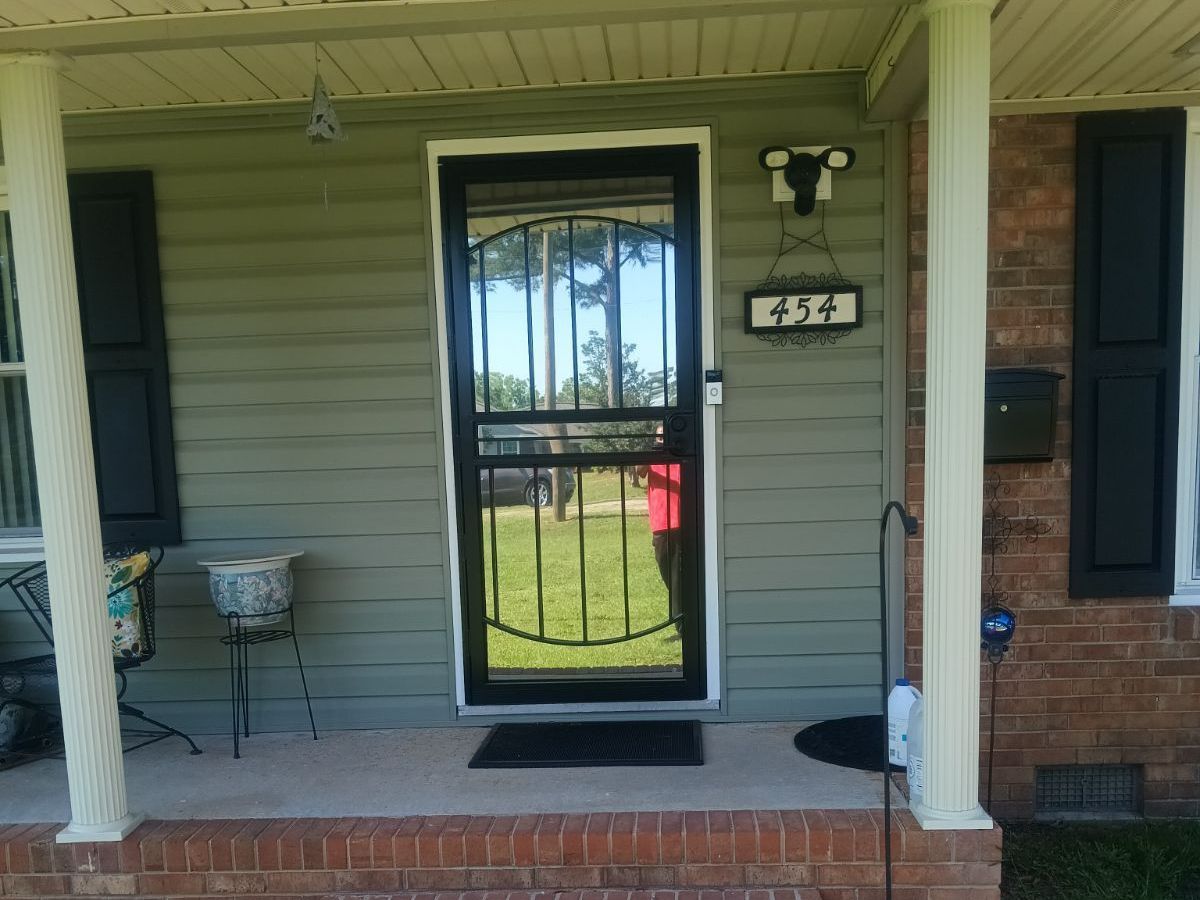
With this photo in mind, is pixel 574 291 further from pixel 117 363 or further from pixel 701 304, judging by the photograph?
pixel 117 363

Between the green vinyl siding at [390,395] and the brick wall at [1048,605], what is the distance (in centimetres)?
28

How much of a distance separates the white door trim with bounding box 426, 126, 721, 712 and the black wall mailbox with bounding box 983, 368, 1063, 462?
986 millimetres

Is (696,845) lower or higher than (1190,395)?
lower

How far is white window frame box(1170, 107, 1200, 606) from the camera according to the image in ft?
9.00

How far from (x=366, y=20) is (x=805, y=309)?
1690 millimetres

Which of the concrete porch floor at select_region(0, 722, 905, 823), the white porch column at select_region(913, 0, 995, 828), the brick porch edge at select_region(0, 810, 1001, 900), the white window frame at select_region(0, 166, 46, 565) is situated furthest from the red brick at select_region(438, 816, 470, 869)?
the white window frame at select_region(0, 166, 46, 565)

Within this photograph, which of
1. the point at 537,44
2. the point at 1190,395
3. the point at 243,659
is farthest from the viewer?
the point at 243,659

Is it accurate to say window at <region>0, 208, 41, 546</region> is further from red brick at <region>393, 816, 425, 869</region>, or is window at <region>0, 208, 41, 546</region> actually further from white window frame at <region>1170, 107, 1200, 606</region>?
white window frame at <region>1170, 107, 1200, 606</region>

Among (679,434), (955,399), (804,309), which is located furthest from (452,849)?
(804,309)

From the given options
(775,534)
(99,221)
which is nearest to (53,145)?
(99,221)

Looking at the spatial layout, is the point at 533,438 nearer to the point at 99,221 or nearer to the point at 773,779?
the point at 773,779

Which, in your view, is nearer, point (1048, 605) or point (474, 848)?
point (474, 848)

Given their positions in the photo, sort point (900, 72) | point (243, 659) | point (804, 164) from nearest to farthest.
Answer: point (900, 72)
point (804, 164)
point (243, 659)

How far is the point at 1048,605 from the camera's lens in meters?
2.84
